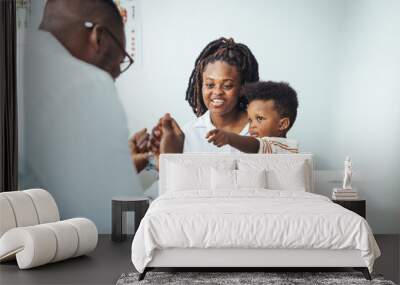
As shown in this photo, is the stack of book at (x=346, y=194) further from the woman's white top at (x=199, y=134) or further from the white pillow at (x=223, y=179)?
the woman's white top at (x=199, y=134)

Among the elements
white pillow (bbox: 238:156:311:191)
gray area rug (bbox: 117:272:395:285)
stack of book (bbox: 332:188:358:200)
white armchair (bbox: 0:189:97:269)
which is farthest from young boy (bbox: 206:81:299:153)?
gray area rug (bbox: 117:272:395:285)

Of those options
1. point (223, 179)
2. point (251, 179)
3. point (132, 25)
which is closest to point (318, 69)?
point (251, 179)

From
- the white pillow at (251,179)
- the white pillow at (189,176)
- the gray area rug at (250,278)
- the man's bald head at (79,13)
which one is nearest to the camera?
the gray area rug at (250,278)

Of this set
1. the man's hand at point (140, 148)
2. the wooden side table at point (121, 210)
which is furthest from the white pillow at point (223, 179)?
the man's hand at point (140, 148)

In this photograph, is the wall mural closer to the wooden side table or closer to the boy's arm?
the boy's arm

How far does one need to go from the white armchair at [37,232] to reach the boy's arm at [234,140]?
2.06 m

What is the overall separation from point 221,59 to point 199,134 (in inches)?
35.0

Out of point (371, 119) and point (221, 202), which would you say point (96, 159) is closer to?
point (221, 202)

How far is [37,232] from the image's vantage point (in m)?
5.52

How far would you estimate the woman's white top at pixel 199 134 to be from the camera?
7.64 m

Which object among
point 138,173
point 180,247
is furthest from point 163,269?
point 138,173

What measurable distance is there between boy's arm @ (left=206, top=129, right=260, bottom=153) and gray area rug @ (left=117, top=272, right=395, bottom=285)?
240 centimetres

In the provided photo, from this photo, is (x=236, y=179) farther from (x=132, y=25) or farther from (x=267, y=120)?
(x=132, y=25)

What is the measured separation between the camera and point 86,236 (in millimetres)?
6000
